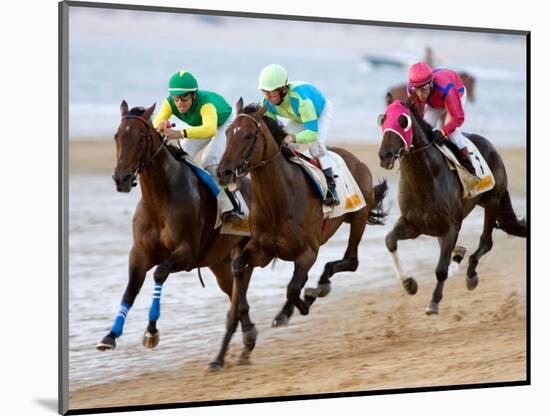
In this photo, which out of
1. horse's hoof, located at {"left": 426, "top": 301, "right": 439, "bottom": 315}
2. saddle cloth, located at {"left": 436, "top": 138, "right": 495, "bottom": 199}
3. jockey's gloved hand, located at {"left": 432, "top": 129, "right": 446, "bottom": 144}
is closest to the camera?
jockey's gloved hand, located at {"left": 432, "top": 129, "right": 446, "bottom": 144}

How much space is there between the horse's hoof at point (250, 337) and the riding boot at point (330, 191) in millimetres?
789

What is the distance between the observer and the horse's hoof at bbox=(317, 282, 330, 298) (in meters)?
6.53

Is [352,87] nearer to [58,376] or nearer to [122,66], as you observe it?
[122,66]

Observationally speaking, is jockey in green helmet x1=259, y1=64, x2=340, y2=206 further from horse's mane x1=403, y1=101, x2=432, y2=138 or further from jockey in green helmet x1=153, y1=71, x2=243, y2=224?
horse's mane x1=403, y1=101, x2=432, y2=138

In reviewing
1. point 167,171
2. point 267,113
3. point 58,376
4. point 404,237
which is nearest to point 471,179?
point 404,237

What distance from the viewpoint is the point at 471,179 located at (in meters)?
7.00

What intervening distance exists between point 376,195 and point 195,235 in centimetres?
123

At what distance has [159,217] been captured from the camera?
6066 millimetres

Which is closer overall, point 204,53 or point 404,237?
point 204,53

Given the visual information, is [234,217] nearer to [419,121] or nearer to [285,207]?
[285,207]

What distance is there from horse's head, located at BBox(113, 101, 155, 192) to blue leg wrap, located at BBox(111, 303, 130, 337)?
2.23 feet

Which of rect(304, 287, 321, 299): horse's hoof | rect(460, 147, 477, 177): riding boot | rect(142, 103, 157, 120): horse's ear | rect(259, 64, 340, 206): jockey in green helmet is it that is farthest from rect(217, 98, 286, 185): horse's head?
rect(460, 147, 477, 177): riding boot

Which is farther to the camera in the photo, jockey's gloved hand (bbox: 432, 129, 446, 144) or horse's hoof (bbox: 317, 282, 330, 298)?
jockey's gloved hand (bbox: 432, 129, 446, 144)

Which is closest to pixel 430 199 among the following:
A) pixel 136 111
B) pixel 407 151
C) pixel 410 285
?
pixel 407 151
